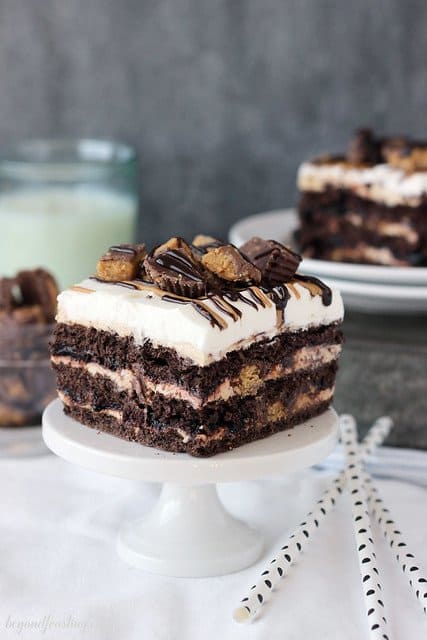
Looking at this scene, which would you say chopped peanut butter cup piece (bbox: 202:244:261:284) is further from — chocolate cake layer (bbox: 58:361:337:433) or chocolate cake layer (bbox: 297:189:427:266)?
chocolate cake layer (bbox: 297:189:427:266)

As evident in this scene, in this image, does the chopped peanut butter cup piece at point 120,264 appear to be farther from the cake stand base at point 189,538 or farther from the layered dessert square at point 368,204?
the layered dessert square at point 368,204

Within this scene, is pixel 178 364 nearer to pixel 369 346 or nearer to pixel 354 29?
pixel 369 346

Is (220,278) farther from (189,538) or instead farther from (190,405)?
(189,538)

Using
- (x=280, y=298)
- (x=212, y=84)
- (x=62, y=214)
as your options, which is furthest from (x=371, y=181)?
(x=280, y=298)

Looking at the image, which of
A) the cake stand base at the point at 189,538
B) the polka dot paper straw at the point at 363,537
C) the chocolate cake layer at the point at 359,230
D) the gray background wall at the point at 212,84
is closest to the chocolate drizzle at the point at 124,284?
the cake stand base at the point at 189,538

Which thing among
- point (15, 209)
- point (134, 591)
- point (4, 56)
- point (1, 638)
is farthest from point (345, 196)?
point (1, 638)

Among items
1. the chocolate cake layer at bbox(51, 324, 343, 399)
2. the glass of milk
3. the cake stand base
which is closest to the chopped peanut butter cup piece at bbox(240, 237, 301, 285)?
the chocolate cake layer at bbox(51, 324, 343, 399)

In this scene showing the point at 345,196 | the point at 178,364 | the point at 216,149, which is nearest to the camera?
the point at 178,364
